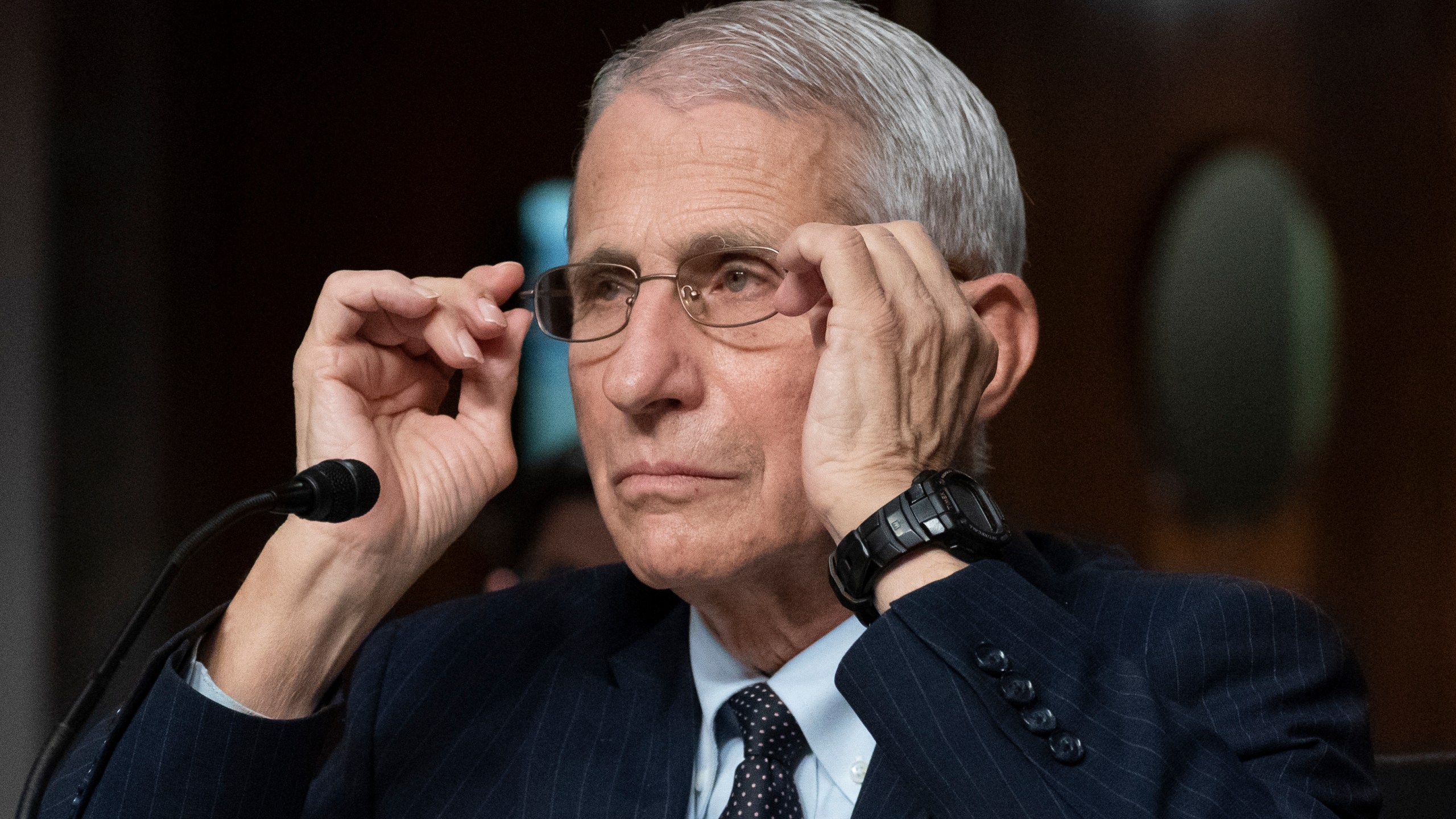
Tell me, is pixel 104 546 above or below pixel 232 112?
below

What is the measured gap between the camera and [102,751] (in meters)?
1.38

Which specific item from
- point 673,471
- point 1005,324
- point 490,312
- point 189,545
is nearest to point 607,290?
point 490,312

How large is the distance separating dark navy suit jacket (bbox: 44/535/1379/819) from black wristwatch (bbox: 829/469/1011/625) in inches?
1.3

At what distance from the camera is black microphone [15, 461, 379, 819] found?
1066 millimetres

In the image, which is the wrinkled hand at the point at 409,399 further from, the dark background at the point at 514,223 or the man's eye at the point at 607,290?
the dark background at the point at 514,223

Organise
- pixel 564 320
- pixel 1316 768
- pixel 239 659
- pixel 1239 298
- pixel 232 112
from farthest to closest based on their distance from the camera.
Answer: pixel 1239 298
pixel 232 112
pixel 564 320
pixel 239 659
pixel 1316 768

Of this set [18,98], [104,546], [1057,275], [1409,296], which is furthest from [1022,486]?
[18,98]

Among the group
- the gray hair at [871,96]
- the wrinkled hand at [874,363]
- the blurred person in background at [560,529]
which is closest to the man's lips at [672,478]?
the wrinkled hand at [874,363]

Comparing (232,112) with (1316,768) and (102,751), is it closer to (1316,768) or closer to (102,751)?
(102,751)

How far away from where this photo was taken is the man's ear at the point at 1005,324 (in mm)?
1610

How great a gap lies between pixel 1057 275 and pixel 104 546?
2.88m

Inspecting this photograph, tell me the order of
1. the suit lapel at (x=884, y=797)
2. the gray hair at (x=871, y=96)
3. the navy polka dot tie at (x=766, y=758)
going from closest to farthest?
the suit lapel at (x=884, y=797) → the navy polka dot tie at (x=766, y=758) → the gray hair at (x=871, y=96)

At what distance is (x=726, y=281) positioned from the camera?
4.85 ft

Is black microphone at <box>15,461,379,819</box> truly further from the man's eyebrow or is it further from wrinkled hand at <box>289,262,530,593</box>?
the man's eyebrow
